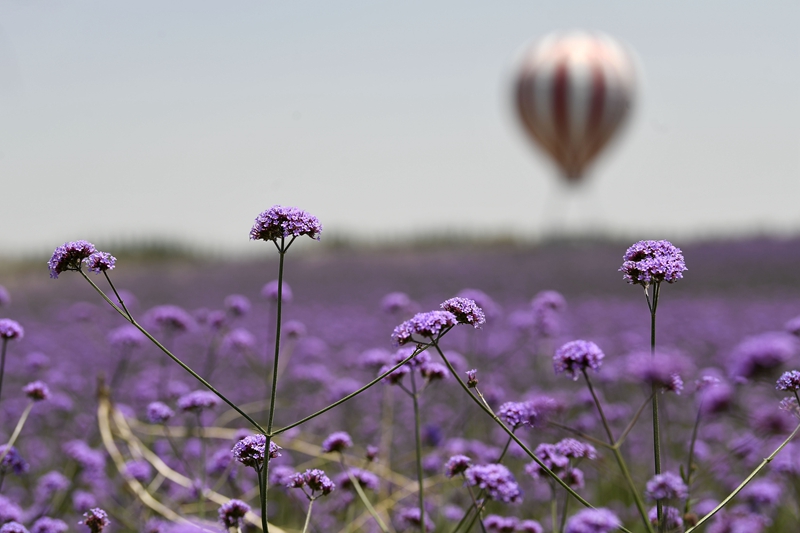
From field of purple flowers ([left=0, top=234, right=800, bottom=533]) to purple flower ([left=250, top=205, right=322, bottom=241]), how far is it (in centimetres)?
57

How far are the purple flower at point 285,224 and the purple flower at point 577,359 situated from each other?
0.71 m

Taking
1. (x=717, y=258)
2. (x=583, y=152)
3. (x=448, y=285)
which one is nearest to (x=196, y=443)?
(x=448, y=285)

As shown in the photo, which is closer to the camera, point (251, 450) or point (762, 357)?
point (762, 357)

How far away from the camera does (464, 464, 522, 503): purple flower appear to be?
2.48 m

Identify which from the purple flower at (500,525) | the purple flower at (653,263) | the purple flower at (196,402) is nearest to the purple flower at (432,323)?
the purple flower at (653,263)

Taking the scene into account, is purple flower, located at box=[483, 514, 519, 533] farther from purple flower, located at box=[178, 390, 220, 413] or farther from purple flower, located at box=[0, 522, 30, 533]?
purple flower, located at box=[0, 522, 30, 533]

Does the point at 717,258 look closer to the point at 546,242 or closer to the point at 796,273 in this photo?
the point at 796,273

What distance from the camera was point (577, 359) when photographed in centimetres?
211

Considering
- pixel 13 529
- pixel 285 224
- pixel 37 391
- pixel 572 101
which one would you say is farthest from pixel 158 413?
pixel 572 101

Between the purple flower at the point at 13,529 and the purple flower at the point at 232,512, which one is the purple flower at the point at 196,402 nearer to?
the purple flower at the point at 13,529

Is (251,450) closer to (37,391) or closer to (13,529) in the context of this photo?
(13,529)

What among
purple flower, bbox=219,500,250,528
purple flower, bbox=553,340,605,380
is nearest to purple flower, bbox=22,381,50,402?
purple flower, bbox=219,500,250,528

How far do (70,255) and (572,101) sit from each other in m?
29.9

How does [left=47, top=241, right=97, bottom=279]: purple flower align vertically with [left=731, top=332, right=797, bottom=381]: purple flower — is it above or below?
above
